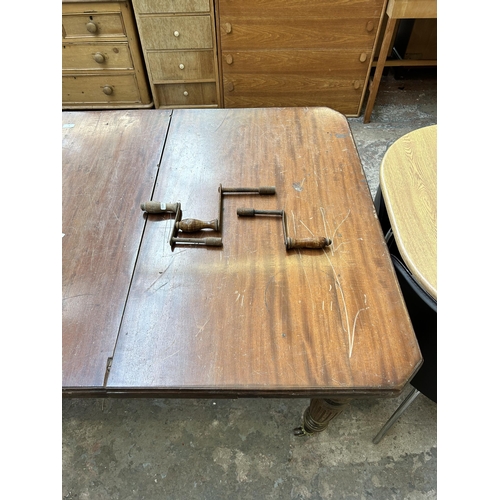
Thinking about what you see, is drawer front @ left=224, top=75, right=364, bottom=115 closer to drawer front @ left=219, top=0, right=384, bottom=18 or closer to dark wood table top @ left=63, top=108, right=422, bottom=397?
drawer front @ left=219, top=0, right=384, bottom=18

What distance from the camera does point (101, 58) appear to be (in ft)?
7.41

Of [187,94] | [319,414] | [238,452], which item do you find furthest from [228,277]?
[187,94]

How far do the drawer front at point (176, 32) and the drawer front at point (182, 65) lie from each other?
0.14ft

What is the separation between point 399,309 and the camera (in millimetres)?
798

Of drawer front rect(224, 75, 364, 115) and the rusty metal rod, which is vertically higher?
the rusty metal rod

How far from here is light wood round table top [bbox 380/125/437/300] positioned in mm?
900

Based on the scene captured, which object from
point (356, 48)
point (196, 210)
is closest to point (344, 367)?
point (196, 210)

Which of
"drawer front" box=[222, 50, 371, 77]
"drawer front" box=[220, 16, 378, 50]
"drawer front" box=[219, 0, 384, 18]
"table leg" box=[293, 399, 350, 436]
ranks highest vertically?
"drawer front" box=[219, 0, 384, 18]

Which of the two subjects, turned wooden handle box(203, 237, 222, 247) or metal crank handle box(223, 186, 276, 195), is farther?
metal crank handle box(223, 186, 276, 195)

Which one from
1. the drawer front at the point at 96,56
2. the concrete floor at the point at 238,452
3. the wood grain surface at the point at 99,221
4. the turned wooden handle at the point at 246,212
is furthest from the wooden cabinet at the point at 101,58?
the concrete floor at the point at 238,452

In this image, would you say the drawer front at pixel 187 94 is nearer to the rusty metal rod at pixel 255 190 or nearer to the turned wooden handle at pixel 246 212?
the rusty metal rod at pixel 255 190

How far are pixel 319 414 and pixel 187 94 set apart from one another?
2197mm

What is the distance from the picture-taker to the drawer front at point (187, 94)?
8.01 ft

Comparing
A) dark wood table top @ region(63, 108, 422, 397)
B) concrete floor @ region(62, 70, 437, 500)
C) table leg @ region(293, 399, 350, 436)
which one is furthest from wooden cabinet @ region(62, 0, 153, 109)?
table leg @ region(293, 399, 350, 436)
